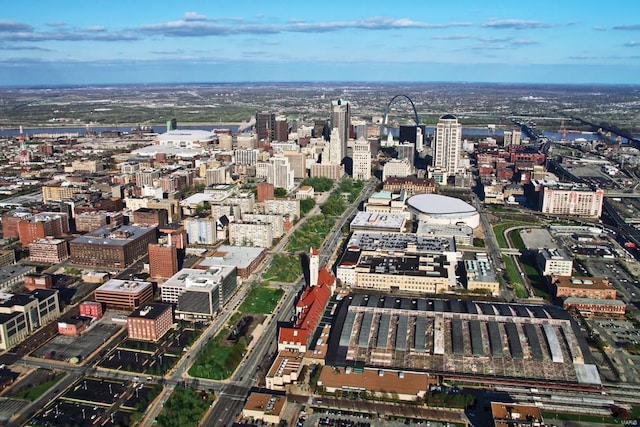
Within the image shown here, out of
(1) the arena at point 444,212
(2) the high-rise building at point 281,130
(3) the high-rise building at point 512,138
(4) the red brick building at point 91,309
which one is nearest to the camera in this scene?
(4) the red brick building at point 91,309

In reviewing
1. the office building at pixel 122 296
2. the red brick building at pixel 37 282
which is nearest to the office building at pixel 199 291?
the office building at pixel 122 296

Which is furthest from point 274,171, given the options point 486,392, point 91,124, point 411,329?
point 91,124

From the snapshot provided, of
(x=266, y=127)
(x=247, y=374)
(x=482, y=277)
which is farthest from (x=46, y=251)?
(x=266, y=127)

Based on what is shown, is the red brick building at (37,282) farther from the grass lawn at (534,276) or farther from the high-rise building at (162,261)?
the grass lawn at (534,276)

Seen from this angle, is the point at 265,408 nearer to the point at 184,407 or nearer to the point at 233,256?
the point at 184,407

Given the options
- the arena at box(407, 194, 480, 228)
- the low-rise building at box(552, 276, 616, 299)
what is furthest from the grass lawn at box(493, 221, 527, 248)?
the low-rise building at box(552, 276, 616, 299)

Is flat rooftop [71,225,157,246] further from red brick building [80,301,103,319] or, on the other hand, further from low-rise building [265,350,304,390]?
low-rise building [265,350,304,390]

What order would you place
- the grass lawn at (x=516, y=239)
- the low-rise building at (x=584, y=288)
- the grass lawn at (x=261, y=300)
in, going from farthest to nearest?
the grass lawn at (x=516, y=239)
the low-rise building at (x=584, y=288)
the grass lawn at (x=261, y=300)
